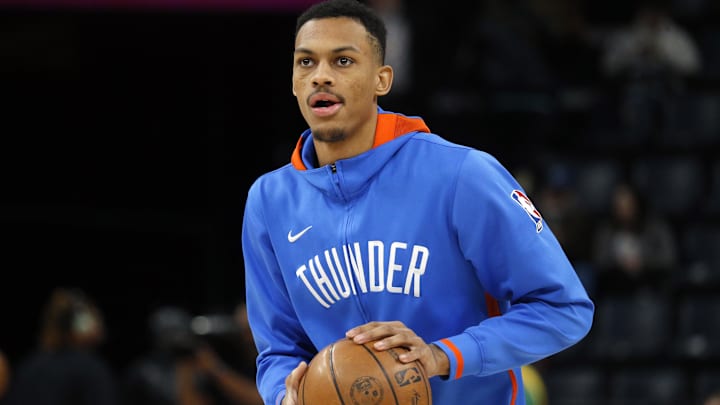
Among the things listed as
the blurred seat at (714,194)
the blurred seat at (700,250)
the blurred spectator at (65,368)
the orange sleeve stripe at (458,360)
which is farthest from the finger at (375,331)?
the blurred seat at (714,194)

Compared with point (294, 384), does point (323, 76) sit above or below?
above

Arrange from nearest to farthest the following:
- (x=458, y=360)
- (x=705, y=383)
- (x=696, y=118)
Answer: (x=458, y=360) → (x=705, y=383) → (x=696, y=118)

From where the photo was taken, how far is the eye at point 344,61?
A: 3.44 metres

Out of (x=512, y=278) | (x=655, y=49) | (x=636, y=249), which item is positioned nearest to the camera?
(x=512, y=278)

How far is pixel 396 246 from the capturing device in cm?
340

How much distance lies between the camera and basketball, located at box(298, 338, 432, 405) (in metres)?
3.04

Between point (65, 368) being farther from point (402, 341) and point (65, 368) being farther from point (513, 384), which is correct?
point (402, 341)

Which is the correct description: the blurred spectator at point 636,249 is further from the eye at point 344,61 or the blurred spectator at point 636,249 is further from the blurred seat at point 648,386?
the eye at point 344,61

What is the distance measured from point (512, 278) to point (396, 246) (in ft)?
1.13

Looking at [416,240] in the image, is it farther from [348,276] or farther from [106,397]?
[106,397]

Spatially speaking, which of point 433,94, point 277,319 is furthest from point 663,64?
point 277,319

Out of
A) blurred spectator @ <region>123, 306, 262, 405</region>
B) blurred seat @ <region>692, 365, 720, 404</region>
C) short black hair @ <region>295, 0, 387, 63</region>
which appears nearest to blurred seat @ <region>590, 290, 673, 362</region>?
blurred seat @ <region>692, 365, 720, 404</region>

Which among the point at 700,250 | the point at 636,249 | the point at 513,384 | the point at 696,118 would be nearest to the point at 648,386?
the point at 636,249

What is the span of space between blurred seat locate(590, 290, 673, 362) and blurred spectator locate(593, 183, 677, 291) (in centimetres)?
14
